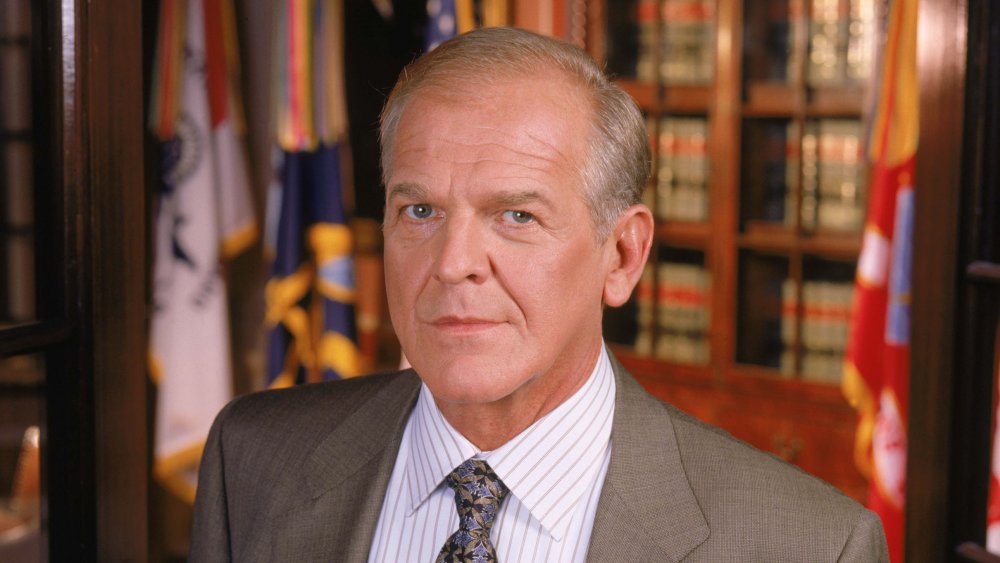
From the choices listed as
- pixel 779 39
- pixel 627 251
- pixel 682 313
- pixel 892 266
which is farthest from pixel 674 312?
pixel 627 251

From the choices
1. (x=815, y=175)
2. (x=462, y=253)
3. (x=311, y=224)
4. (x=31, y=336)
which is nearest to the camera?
(x=462, y=253)

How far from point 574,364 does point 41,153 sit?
0.83 meters

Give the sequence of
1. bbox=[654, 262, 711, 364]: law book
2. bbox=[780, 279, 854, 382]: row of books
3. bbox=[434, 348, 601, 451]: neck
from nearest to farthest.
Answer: bbox=[434, 348, 601, 451]: neck, bbox=[780, 279, 854, 382]: row of books, bbox=[654, 262, 711, 364]: law book

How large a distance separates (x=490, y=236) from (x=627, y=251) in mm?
259

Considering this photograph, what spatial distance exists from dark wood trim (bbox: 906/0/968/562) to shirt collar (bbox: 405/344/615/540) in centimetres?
68

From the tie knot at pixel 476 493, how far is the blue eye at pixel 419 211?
12.8 inches

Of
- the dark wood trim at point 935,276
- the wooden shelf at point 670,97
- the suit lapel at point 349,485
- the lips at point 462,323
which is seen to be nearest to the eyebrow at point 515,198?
the lips at point 462,323

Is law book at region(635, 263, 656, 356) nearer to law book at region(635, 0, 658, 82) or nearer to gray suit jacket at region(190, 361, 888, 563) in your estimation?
law book at region(635, 0, 658, 82)

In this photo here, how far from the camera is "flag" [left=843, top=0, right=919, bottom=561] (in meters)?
2.35

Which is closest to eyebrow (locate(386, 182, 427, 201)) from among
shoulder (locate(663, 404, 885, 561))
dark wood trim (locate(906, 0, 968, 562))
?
shoulder (locate(663, 404, 885, 561))

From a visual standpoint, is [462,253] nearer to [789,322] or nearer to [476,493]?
[476,493]

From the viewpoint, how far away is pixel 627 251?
1463 mm

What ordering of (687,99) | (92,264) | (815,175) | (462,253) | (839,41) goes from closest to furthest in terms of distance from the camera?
(462,253) < (92,264) < (839,41) < (815,175) < (687,99)

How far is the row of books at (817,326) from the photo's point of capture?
4074mm
